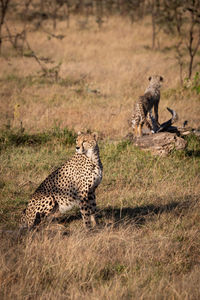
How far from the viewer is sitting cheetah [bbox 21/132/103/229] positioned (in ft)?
12.6

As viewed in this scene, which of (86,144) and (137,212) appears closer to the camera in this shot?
(86,144)

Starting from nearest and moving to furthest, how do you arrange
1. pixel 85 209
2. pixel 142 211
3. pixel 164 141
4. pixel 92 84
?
1. pixel 85 209
2. pixel 142 211
3. pixel 164 141
4. pixel 92 84

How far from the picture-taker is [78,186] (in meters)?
Answer: 3.96

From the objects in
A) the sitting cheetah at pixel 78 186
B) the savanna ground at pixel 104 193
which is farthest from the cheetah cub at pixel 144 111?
the sitting cheetah at pixel 78 186

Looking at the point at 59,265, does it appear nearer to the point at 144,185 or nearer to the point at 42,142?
the point at 144,185

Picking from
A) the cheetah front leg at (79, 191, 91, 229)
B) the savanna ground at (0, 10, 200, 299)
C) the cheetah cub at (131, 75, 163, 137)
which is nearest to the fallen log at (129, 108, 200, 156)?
the savanna ground at (0, 10, 200, 299)

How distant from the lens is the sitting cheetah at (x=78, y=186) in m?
3.83

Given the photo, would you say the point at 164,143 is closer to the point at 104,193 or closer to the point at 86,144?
the point at 104,193

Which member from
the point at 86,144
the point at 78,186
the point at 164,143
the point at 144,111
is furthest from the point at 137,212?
the point at 144,111

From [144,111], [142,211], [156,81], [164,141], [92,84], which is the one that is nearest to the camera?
[142,211]

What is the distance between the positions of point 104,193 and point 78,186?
38.5 inches

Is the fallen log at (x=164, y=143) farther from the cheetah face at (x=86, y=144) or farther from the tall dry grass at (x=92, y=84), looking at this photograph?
the cheetah face at (x=86, y=144)

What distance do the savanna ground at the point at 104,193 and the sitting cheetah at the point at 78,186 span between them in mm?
216

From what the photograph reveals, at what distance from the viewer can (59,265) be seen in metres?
2.96
